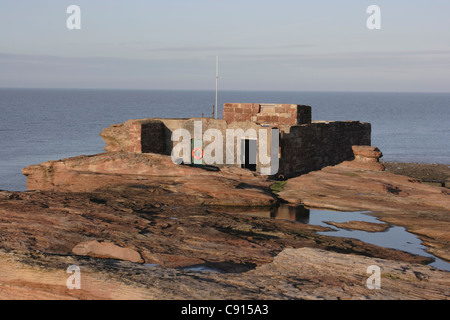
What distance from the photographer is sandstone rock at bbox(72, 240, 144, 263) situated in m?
9.92

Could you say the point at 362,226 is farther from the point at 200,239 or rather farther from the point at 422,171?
the point at 422,171

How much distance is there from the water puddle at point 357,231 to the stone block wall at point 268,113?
8.49 metres

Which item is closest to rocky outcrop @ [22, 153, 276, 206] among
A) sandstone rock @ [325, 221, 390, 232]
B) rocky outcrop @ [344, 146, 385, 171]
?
sandstone rock @ [325, 221, 390, 232]

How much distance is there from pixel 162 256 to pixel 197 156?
581 inches

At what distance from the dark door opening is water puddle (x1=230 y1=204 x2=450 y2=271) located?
23.3ft

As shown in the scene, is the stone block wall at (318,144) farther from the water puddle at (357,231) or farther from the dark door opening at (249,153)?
the water puddle at (357,231)

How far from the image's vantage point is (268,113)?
24.1 meters

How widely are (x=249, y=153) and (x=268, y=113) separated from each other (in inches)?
89.7

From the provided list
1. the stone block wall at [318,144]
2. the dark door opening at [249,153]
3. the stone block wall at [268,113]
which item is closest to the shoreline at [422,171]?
the stone block wall at [318,144]

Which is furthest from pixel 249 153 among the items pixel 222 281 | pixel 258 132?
pixel 222 281

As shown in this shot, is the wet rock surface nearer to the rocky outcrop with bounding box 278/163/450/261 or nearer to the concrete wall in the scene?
the rocky outcrop with bounding box 278/163/450/261
